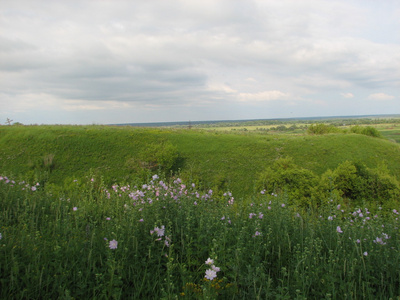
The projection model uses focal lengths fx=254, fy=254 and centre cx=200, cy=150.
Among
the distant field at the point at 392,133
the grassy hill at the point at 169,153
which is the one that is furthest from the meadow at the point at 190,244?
the distant field at the point at 392,133

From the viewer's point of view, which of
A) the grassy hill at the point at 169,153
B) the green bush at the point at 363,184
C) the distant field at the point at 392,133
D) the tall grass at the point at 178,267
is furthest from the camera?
the distant field at the point at 392,133

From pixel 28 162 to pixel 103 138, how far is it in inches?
192

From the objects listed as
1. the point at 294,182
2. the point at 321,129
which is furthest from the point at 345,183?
the point at 321,129

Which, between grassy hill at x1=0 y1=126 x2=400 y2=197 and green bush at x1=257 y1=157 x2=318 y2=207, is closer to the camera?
green bush at x1=257 y1=157 x2=318 y2=207

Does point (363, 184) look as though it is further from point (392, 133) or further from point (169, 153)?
point (392, 133)

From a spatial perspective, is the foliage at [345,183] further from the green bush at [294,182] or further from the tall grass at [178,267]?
the tall grass at [178,267]

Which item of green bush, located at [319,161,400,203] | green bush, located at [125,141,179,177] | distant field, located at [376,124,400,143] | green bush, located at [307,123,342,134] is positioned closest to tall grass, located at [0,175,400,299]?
green bush, located at [319,161,400,203]

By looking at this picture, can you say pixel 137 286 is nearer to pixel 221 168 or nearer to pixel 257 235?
pixel 257 235

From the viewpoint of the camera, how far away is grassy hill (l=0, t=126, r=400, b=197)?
50.9 ft

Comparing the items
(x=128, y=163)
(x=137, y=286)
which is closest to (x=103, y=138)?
(x=128, y=163)

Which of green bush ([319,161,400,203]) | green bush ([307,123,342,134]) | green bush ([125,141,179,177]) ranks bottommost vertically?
green bush ([319,161,400,203])

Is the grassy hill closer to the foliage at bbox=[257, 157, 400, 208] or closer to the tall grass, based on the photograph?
the foliage at bbox=[257, 157, 400, 208]

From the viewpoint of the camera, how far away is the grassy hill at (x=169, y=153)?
15.5 meters

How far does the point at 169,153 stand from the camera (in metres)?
16.6
